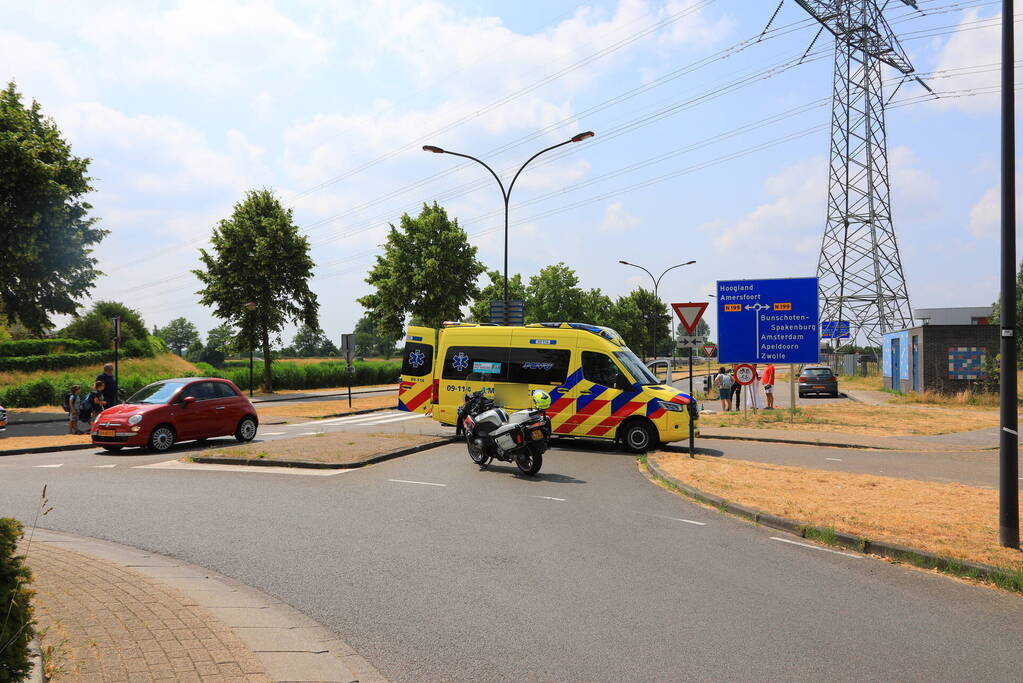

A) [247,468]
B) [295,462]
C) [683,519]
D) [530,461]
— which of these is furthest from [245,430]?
[683,519]

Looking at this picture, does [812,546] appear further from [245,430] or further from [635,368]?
[245,430]

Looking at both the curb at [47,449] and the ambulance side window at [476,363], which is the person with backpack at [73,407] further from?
the ambulance side window at [476,363]

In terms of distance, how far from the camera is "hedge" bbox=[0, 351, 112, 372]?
38.8m

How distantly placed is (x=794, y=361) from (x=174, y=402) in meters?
17.6

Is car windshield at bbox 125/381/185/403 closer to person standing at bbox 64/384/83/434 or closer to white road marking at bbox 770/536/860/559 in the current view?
person standing at bbox 64/384/83/434

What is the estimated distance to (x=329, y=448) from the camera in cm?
1409

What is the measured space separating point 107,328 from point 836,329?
5688 cm

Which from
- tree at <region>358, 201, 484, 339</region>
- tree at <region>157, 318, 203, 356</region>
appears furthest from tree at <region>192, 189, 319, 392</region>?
tree at <region>157, 318, 203, 356</region>

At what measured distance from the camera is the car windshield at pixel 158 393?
15516 mm

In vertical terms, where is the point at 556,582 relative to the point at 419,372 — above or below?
below

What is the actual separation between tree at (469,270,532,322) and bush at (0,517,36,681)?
181ft

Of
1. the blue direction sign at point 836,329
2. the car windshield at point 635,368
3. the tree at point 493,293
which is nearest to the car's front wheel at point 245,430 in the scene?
the car windshield at point 635,368

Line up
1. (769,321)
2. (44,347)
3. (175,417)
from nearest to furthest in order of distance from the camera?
(175,417)
(769,321)
(44,347)

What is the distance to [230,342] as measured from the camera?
46188mm
